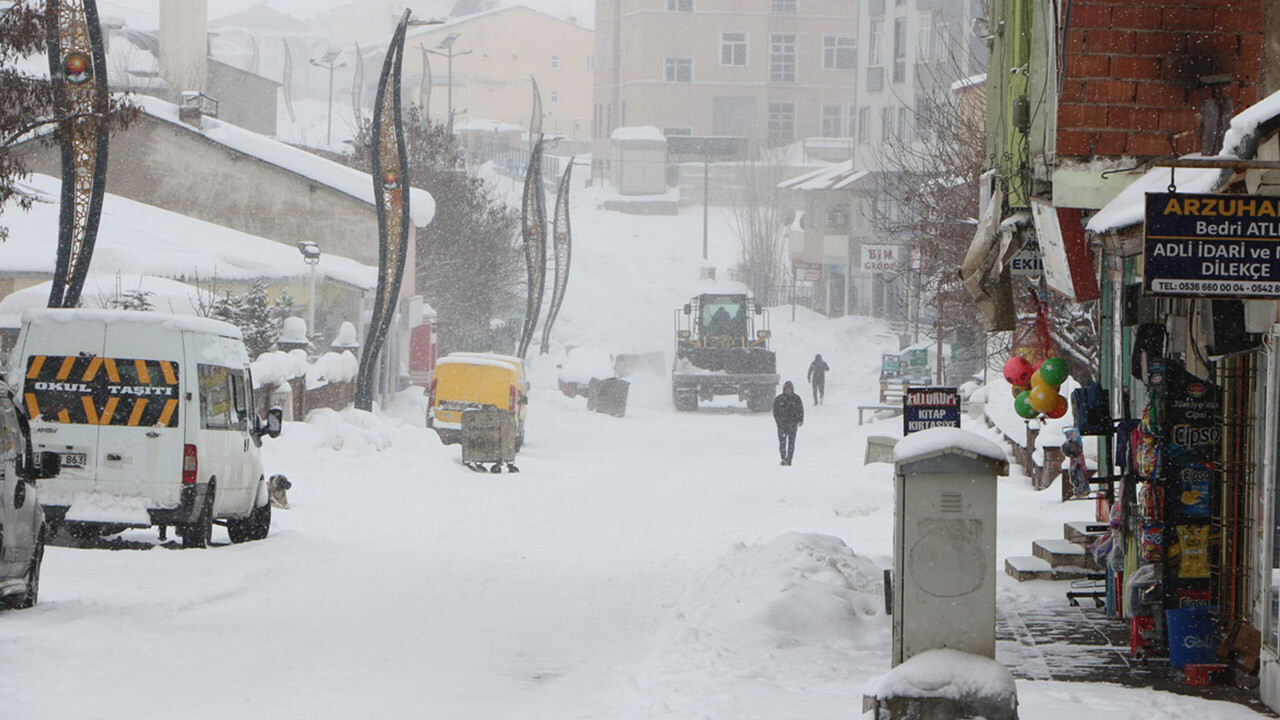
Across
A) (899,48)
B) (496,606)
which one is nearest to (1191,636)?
(496,606)

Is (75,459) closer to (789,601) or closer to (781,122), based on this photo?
(789,601)

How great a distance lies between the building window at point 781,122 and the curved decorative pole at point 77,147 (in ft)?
280

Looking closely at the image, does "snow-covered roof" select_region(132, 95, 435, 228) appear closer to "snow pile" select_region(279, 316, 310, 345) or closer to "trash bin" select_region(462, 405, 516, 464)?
"snow pile" select_region(279, 316, 310, 345)

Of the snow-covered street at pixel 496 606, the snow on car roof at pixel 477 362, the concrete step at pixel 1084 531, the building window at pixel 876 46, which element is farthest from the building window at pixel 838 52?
the concrete step at pixel 1084 531

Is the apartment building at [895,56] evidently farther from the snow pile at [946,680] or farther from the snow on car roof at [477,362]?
the snow pile at [946,680]

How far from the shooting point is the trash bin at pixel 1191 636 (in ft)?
30.8

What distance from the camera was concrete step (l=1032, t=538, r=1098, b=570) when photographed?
14.1 m

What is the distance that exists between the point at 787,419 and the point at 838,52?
7563cm

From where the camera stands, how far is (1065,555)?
1423cm

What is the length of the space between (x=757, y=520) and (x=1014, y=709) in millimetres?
14116

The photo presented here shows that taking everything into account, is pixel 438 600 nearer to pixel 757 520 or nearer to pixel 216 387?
pixel 216 387

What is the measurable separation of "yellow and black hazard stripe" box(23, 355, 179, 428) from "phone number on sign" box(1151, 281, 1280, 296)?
Result: 972 cm

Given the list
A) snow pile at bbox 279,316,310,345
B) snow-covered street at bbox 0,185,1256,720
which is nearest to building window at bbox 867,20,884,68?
snow pile at bbox 279,316,310,345

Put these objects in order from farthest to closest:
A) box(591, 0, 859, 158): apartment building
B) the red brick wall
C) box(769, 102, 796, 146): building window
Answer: box(769, 102, 796, 146): building window, box(591, 0, 859, 158): apartment building, the red brick wall
